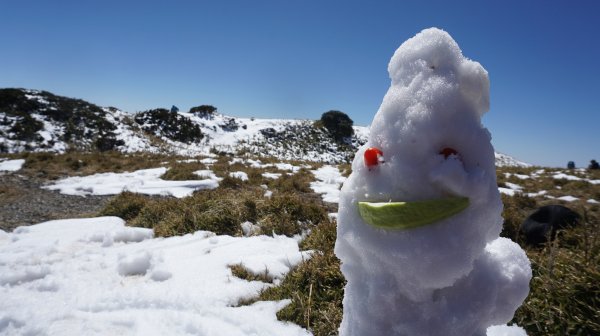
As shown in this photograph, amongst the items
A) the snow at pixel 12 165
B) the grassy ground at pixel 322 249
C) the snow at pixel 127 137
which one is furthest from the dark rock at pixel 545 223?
the snow at pixel 127 137

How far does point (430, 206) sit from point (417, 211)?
0.17ft

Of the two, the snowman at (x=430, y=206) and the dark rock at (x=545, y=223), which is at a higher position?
the snowman at (x=430, y=206)

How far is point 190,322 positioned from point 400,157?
2.07 meters

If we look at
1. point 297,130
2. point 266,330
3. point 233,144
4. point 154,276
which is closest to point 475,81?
point 266,330

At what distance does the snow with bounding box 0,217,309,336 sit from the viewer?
234 cm

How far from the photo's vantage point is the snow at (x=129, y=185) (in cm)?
825

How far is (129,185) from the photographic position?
29.5 ft

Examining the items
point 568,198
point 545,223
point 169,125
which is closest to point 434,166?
point 545,223

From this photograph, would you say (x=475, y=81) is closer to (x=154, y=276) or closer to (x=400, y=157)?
(x=400, y=157)

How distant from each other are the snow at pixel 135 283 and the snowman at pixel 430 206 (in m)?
1.42

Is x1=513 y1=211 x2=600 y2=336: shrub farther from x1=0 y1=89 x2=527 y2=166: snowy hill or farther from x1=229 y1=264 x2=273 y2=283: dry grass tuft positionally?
x1=0 y1=89 x2=527 y2=166: snowy hill

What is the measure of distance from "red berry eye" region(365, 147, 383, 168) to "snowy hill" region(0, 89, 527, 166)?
2362 centimetres

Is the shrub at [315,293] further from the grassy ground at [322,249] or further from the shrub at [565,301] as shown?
the shrub at [565,301]

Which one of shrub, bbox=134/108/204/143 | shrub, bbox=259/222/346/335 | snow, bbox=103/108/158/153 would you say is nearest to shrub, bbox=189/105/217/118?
shrub, bbox=134/108/204/143
